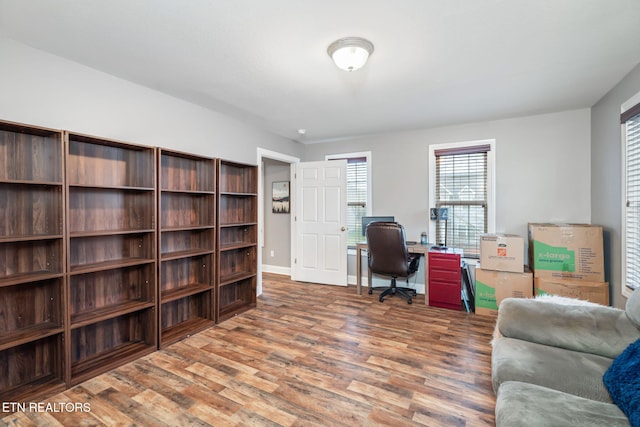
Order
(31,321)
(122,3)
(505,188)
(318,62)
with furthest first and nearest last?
(505,188) → (318,62) → (31,321) → (122,3)

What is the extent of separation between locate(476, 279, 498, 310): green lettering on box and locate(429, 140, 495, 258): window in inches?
23.0

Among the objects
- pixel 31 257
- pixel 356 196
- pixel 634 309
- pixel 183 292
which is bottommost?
pixel 183 292

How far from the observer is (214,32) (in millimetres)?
1915

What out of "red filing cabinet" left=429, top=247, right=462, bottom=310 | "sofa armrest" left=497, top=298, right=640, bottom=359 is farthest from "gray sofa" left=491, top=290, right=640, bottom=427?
"red filing cabinet" left=429, top=247, right=462, bottom=310

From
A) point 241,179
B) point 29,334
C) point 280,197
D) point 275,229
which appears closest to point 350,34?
point 241,179

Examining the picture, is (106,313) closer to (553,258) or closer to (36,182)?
(36,182)

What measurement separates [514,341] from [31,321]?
3241 mm

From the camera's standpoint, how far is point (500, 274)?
10.9 feet

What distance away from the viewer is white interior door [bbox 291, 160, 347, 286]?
4.61 metres

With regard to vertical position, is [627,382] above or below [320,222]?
below

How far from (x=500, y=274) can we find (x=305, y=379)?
254 cm

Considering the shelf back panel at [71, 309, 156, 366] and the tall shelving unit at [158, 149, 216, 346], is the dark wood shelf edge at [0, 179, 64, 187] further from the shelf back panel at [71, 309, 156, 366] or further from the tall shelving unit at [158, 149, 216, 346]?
the shelf back panel at [71, 309, 156, 366]

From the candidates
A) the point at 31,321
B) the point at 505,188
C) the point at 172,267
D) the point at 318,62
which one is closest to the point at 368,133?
the point at 505,188

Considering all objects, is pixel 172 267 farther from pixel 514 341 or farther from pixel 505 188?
pixel 505 188
